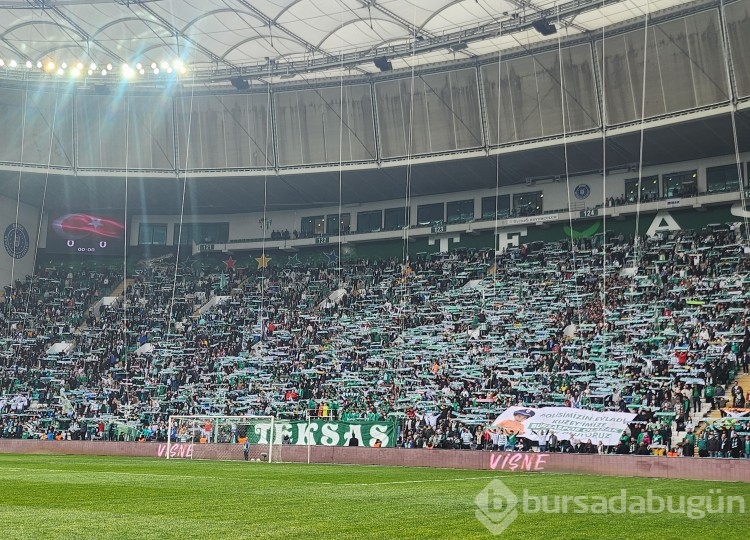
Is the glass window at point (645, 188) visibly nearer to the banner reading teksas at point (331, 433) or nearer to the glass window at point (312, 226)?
the glass window at point (312, 226)

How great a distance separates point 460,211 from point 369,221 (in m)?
6.53

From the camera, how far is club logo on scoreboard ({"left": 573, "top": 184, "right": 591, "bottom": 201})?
180 ft

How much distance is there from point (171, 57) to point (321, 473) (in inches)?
1342

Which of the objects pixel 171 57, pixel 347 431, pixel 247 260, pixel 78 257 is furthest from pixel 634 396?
pixel 78 257

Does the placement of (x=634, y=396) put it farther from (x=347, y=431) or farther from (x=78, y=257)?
(x=78, y=257)

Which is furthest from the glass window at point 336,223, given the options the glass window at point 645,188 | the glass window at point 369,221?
the glass window at point 645,188

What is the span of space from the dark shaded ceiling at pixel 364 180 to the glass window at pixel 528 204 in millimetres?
1086

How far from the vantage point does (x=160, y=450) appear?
36875mm

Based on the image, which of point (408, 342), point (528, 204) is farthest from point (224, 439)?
point (528, 204)

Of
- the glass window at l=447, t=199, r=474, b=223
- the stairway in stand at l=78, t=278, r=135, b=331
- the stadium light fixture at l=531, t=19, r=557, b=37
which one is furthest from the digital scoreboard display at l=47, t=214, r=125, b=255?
the stadium light fixture at l=531, t=19, r=557, b=37

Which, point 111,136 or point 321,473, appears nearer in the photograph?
point 321,473

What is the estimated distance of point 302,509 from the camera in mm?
13703

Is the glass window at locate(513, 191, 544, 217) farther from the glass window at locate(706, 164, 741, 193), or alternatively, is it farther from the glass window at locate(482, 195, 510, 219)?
the glass window at locate(706, 164, 741, 193)

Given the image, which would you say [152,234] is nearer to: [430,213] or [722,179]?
[430,213]
